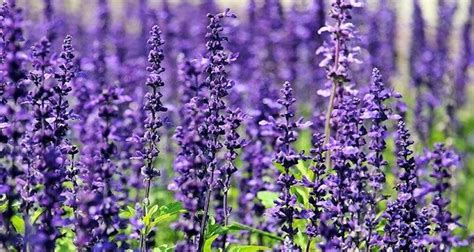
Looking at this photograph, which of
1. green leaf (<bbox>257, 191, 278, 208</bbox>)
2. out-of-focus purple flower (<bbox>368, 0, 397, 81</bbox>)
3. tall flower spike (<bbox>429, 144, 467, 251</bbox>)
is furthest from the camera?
out-of-focus purple flower (<bbox>368, 0, 397, 81</bbox>)

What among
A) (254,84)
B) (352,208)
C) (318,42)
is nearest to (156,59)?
(352,208)

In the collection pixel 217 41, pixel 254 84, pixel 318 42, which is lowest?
pixel 217 41

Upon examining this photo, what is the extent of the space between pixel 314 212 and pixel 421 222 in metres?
0.70

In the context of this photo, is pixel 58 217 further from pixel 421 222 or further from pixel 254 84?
pixel 254 84

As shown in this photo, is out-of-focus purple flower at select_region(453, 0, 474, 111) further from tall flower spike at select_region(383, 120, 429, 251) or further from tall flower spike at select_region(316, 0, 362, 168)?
tall flower spike at select_region(383, 120, 429, 251)

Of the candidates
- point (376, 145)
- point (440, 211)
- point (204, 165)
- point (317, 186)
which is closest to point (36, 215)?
point (204, 165)

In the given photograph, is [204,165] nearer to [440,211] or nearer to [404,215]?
[404,215]

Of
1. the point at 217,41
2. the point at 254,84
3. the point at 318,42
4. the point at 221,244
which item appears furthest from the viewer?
the point at 318,42

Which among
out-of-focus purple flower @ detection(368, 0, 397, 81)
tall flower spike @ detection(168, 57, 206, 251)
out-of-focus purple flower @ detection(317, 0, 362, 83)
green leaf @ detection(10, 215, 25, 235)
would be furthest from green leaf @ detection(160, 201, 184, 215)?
out-of-focus purple flower @ detection(368, 0, 397, 81)

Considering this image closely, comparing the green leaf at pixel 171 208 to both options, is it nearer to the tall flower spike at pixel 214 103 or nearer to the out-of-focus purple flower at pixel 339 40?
the tall flower spike at pixel 214 103

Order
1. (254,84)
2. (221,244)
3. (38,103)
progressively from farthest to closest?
(254,84), (221,244), (38,103)

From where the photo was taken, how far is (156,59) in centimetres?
614

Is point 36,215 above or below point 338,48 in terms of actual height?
below

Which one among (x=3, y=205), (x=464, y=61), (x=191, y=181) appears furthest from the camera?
(x=464, y=61)
